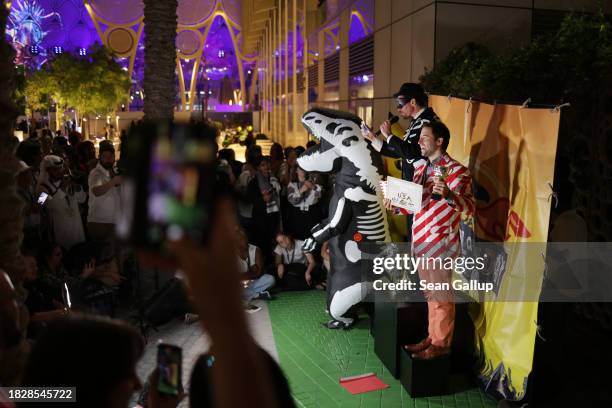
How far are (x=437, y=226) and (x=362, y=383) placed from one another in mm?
1447

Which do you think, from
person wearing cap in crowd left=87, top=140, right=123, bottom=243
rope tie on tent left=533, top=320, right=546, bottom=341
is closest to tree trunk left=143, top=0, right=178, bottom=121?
person wearing cap in crowd left=87, top=140, right=123, bottom=243

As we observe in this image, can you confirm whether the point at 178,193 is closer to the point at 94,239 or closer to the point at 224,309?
the point at 224,309

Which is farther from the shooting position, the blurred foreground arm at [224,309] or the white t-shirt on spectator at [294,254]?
the white t-shirt on spectator at [294,254]

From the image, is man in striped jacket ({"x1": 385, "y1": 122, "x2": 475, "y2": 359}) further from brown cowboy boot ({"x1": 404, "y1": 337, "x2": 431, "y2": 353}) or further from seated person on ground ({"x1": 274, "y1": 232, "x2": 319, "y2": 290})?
seated person on ground ({"x1": 274, "y1": 232, "x2": 319, "y2": 290})

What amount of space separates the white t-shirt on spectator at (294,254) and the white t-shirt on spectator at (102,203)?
6.65 ft

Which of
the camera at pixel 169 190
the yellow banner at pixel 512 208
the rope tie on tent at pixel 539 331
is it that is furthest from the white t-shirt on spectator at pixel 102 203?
the camera at pixel 169 190

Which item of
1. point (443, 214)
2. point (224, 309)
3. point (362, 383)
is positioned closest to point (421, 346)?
point (362, 383)

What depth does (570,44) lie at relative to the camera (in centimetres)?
509

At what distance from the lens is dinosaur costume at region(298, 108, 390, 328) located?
18.1 ft

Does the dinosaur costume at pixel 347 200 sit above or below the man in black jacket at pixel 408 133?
below

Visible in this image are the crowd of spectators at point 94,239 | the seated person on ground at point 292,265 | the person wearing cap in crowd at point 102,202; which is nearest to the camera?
the crowd of spectators at point 94,239

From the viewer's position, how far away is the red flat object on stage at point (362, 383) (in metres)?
4.44

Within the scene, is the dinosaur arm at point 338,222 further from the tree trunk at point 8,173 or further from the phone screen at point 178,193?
the phone screen at point 178,193

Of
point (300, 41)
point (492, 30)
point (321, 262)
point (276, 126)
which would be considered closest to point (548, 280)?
point (321, 262)
